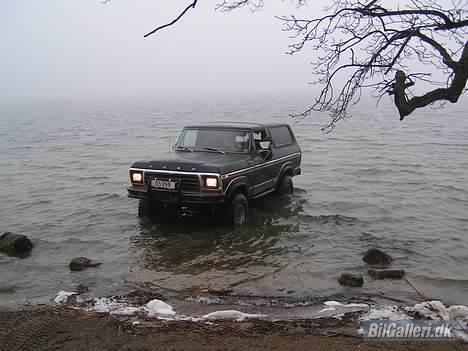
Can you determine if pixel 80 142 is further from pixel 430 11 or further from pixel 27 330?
pixel 430 11

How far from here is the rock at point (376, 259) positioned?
7.74 metres

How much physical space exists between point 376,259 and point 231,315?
334 cm

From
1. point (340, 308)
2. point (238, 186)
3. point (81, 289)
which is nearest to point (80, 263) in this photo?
point (81, 289)

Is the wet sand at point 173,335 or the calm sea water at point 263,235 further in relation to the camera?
the calm sea water at point 263,235

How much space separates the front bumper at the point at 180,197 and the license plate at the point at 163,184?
0.10m

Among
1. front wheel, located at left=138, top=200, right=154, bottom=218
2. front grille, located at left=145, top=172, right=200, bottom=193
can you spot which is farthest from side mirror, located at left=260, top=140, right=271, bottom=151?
front wheel, located at left=138, top=200, right=154, bottom=218

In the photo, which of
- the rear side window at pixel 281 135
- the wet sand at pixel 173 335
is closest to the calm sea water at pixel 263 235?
the wet sand at pixel 173 335

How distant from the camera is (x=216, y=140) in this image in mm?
10062

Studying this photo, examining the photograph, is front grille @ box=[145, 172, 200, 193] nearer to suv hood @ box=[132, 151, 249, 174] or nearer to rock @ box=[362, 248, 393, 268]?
suv hood @ box=[132, 151, 249, 174]

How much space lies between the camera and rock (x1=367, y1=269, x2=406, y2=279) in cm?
707

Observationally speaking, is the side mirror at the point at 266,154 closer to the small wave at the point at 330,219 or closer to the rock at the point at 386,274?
the small wave at the point at 330,219

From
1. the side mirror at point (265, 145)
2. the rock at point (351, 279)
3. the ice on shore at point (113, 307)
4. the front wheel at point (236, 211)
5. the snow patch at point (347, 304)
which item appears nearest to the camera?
the ice on shore at point (113, 307)

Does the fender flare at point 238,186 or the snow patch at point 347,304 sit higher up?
the fender flare at point 238,186

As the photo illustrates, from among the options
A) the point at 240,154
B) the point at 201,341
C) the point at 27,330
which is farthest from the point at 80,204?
the point at 201,341
